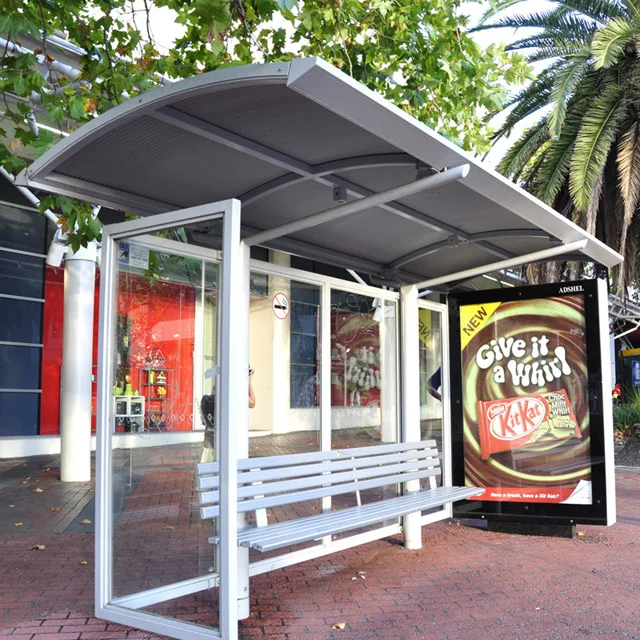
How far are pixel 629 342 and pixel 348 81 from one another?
37008mm

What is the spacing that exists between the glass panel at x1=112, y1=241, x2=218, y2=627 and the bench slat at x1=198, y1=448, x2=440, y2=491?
28 centimetres

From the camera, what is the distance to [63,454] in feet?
34.3

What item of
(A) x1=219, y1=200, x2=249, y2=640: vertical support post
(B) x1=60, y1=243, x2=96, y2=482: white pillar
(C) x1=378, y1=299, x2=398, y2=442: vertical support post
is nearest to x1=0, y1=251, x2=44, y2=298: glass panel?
(B) x1=60, y1=243, x2=96, y2=482: white pillar

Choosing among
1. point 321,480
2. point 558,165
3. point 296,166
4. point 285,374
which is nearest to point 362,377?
point 285,374

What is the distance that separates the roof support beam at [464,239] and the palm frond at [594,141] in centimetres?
480

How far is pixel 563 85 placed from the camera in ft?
33.2

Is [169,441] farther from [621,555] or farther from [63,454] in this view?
[63,454]

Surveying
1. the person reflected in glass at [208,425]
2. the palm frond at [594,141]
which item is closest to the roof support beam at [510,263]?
the person reflected in glass at [208,425]

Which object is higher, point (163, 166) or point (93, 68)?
point (93, 68)

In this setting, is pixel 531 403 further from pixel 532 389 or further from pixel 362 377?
pixel 362 377

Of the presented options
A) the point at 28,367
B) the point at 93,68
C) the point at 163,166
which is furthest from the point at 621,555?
the point at 28,367

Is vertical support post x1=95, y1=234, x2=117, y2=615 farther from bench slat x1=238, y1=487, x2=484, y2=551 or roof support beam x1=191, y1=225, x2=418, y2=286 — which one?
roof support beam x1=191, y1=225, x2=418, y2=286

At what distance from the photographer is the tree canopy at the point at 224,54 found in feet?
20.4

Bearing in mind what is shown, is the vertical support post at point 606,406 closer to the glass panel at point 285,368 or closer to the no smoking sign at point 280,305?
the glass panel at point 285,368
